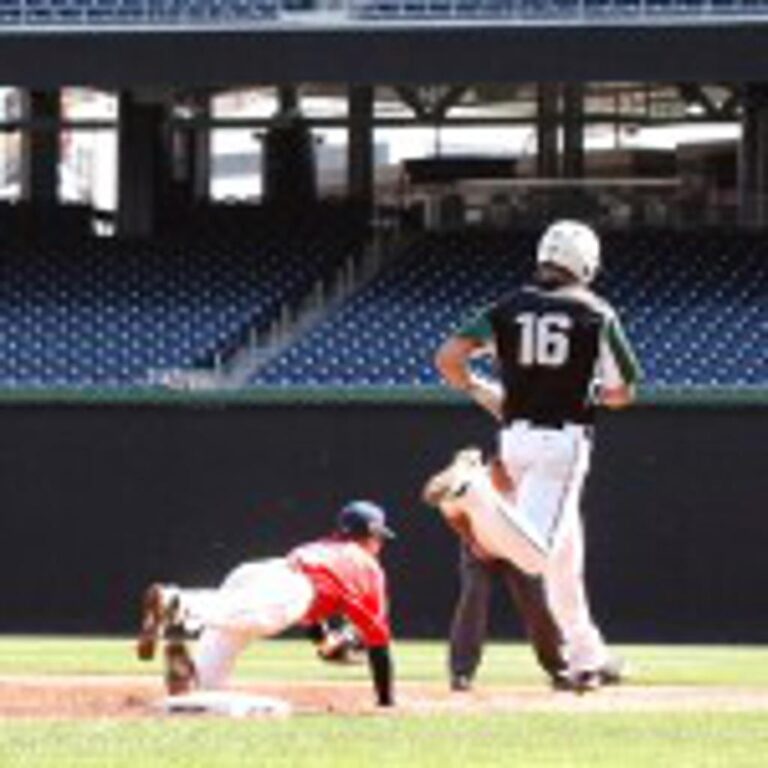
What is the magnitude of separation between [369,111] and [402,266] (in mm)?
6638

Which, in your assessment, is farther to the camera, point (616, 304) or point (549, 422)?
point (616, 304)

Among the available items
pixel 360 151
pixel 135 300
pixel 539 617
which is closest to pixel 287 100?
pixel 360 151

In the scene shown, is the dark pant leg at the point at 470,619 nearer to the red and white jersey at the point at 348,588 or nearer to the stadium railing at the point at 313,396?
the red and white jersey at the point at 348,588

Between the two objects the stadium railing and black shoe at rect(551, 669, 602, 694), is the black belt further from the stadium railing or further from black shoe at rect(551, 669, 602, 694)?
the stadium railing

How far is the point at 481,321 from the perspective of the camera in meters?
14.9

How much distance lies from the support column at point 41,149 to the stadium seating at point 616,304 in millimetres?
6072

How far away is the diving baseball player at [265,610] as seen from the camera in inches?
553

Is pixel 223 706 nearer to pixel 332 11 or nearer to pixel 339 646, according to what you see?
pixel 339 646

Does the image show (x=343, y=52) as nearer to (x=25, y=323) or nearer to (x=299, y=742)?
(x=25, y=323)

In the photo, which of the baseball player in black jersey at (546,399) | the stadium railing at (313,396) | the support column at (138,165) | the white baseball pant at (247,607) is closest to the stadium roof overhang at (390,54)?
the support column at (138,165)

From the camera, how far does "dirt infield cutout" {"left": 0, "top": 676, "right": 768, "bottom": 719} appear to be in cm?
1423

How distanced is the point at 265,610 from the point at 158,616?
0.45 m

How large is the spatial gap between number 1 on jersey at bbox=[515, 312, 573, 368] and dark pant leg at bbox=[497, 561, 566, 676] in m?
1.00

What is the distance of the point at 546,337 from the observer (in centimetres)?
1479
